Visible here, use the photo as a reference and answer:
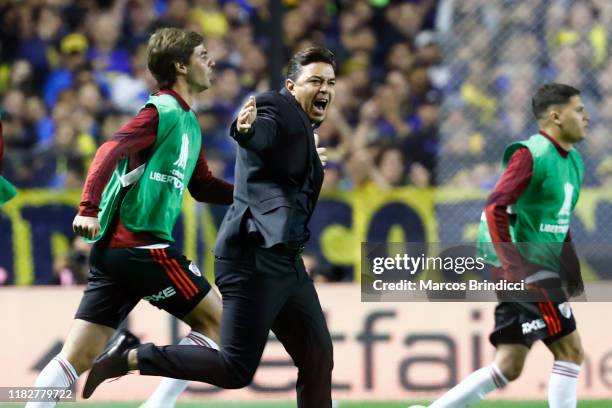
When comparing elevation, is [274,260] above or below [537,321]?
above

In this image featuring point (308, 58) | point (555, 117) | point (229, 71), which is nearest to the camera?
point (308, 58)

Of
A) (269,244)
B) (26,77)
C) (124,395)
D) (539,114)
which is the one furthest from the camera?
(26,77)

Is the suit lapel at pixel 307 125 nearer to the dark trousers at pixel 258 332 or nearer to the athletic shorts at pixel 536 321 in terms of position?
the dark trousers at pixel 258 332

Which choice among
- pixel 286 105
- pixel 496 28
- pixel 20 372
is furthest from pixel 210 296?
pixel 496 28

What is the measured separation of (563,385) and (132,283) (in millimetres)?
2314

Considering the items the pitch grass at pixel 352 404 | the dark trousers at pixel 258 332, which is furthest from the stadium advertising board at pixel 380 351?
the dark trousers at pixel 258 332

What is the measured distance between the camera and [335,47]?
12633mm

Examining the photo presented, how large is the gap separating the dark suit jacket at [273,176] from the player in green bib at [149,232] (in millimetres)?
576

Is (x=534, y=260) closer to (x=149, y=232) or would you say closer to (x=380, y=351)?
(x=149, y=232)

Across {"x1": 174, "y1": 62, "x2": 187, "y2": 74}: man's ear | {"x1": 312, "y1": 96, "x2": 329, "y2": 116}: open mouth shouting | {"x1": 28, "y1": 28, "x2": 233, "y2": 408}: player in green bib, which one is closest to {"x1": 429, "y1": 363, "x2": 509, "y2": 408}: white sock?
{"x1": 28, "y1": 28, "x2": 233, "y2": 408}: player in green bib

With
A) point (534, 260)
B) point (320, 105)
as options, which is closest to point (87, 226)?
point (320, 105)

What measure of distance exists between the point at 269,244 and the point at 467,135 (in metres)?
5.41

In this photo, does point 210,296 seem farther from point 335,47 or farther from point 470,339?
point 335,47

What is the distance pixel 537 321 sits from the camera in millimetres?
6883
